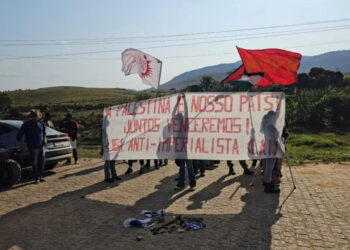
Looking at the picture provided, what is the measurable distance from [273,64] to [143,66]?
5.02 meters

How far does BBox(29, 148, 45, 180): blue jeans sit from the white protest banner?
2202mm

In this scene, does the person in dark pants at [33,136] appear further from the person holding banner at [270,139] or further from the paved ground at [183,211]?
the person holding banner at [270,139]

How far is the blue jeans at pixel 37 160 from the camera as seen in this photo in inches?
350

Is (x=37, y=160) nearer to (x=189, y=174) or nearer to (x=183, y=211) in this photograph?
(x=189, y=174)

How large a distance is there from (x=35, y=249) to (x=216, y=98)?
4.75m

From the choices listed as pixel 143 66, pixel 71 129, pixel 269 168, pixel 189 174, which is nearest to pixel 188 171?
pixel 189 174

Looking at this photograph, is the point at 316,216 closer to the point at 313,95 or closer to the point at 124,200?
the point at 124,200

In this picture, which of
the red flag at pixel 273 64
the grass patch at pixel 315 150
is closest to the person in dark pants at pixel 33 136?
the red flag at pixel 273 64

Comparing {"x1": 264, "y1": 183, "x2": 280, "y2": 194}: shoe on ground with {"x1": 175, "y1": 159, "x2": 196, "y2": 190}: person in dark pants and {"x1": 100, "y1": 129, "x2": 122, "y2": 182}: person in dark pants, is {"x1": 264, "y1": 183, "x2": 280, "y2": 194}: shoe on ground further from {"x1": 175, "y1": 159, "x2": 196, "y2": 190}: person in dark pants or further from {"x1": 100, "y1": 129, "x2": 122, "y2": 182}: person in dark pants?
{"x1": 100, "y1": 129, "x2": 122, "y2": 182}: person in dark pants

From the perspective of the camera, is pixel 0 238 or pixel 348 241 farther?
pixel 0 238

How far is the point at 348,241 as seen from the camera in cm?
477

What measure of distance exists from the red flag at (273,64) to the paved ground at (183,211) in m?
2.55

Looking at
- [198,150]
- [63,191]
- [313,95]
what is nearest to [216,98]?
[198,150]

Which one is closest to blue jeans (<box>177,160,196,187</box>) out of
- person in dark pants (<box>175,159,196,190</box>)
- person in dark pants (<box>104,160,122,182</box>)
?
person in dark pants (<box>175,159,196,190</box>)
